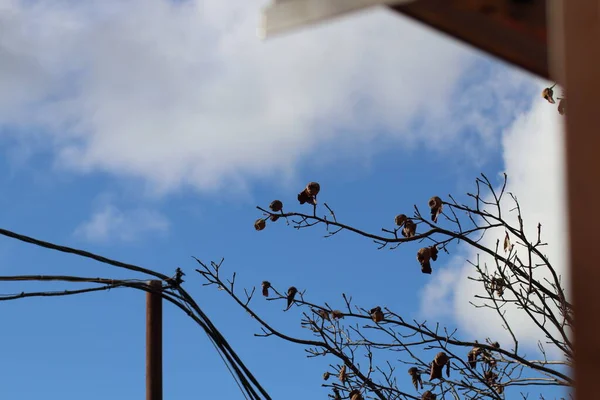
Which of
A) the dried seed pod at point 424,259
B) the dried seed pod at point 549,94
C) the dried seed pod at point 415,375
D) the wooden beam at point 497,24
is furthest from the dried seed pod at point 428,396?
the wooden beam at point 497,24

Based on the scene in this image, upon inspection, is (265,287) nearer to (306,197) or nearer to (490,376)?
(306,197)

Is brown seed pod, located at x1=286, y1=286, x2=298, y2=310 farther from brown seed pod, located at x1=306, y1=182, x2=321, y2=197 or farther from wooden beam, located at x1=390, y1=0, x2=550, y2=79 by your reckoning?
wooden beam, located at x1=390, y1=0, x2=550, y2=79

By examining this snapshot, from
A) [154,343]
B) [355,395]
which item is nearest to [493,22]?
[154,343]

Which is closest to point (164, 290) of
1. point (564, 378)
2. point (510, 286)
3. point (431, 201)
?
point (431, 201)

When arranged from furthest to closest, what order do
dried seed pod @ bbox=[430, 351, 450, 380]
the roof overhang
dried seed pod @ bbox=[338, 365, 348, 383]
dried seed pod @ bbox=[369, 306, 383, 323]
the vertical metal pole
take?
dried seed pod @ bbox=[338, 365, 348, 383] < dried seed pod @ bbox=[369, 306, 383, 323] < dried seed pod @ bbox=[430, 351, 450, 380] < the vertical metal pole < the roof overhang

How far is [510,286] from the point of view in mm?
6523

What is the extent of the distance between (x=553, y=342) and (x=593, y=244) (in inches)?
191

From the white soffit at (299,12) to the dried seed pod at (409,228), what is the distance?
3985 millimetres

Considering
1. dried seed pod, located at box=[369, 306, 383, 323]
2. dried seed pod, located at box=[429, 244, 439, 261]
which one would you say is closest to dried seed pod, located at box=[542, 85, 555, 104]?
dried seed pod, located at box=[429, 244, 439, 261]

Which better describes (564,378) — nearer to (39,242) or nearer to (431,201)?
(431,201)

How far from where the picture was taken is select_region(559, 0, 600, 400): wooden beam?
1.79 meters

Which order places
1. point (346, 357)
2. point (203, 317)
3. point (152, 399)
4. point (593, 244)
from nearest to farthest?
Answer: 1. point (593, 244)
2. point (152, 399)
3. point (203, 317)
4. point (346, 357)

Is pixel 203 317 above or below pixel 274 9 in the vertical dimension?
above

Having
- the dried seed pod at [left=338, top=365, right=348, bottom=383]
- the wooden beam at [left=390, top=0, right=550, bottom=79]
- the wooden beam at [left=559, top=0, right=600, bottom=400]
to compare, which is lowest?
the wooden beam at [left=559, top=0, right=600, bottom=400]
